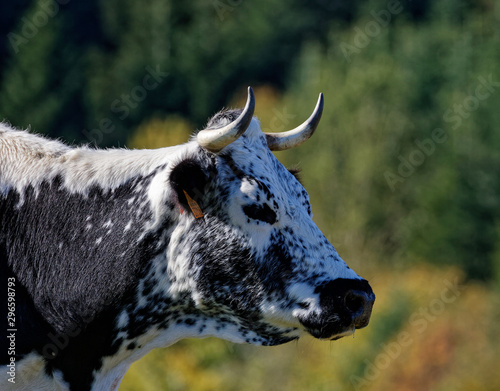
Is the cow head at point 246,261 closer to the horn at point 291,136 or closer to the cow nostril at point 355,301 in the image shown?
the cow nostril at point 355,301

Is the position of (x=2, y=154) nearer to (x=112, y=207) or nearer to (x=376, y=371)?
(x=112, y=207)

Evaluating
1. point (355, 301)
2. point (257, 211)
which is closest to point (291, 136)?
point (257, 211)

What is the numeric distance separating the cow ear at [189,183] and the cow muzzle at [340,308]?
975mm

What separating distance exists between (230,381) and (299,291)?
1876 inches

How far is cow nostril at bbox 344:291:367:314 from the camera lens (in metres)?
6.61

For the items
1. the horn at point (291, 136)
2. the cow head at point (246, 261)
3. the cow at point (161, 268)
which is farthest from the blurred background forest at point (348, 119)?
the cow head at point (246, 261)

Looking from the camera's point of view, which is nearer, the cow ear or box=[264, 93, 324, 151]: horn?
the cow ear

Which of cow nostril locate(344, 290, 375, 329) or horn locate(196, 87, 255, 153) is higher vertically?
horn locate(196, 87, 255, 153)

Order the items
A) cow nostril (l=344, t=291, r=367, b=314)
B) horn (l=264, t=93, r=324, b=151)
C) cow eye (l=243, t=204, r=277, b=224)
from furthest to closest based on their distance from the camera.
→ 1. horn (l=264, t=93, r=324, b=151)
2. cow eye (l=243, t=204, r=277, b=224)
3. cow nostril (l=344, t=291, r=367, b=314)

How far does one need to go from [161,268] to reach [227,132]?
98 centimetres

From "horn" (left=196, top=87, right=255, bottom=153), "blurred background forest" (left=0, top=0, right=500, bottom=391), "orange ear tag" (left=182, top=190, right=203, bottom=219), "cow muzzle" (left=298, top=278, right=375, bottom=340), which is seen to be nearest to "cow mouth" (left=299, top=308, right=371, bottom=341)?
"cow muzzle" (left=298, top=278, right=375, bottom=340)

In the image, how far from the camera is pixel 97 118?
398 feet

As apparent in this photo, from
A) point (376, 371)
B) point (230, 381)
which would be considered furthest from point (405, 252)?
point (230, 381)

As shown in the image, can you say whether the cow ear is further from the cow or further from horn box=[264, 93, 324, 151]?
horn box=[264, 93, 324, 151]
